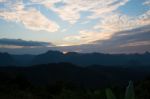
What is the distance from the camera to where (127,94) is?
1.80 meters

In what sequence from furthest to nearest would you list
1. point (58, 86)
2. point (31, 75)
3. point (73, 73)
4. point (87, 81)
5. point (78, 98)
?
point (73, 73)
point (31, 75)
point (87, 81)
point (58, 86)
point (78, 98)

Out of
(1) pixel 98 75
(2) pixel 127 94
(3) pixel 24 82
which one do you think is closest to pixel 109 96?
(2) pixel 127 94

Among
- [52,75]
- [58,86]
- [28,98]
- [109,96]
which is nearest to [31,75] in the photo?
[52,75]

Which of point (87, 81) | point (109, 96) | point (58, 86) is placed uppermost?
point (109, 96)

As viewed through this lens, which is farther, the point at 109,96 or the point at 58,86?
the point at 58,86

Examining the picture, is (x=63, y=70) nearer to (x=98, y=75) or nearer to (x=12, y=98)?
(x=98, y=75)

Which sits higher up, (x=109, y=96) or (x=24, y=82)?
(x=109, y=96)

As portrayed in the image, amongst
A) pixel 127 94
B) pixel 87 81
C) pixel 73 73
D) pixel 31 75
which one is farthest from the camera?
pixel 73 73

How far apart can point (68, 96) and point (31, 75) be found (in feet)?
355

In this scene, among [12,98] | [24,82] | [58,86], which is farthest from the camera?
[24,82]

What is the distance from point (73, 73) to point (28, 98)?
373 ft

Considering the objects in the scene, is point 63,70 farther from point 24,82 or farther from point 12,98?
point 12,98

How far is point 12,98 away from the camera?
2084 cm

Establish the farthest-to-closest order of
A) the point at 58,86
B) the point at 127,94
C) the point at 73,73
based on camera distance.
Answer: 1. the point at 73,73
2. the point at 58,86
3. the point at 127,94
